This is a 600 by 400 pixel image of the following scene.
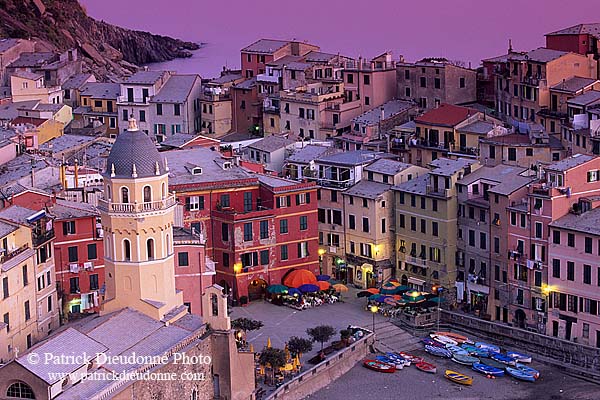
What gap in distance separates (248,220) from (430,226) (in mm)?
8280

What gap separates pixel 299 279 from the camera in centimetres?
7112

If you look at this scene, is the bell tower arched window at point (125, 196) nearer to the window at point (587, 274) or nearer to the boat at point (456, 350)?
the boat at point (456, 350)

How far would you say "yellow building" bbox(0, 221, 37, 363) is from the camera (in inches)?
2231

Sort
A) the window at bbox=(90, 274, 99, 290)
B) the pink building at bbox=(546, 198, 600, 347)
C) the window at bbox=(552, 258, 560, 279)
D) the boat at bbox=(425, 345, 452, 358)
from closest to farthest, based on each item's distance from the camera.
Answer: the pink building at bbox=(546, 198, 600, 347) < the boat at bbox=(425, 345, 452, 358) < the window at bbox=(552, 258, 560, 279) < the window at bbox=(90, 274, 99, 290)

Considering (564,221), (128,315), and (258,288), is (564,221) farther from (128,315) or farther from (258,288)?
(128,315)

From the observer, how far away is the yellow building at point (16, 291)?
56656 mm

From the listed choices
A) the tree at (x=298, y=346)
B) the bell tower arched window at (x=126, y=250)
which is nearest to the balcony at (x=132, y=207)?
the bell tower arched window at (x=126, y=250)

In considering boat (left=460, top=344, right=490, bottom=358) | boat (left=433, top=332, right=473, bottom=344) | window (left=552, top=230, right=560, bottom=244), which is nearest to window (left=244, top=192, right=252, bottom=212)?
boat (left=433, top=332, right=473, bottom=344)

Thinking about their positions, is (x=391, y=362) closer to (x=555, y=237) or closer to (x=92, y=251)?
(x=555, y=237)

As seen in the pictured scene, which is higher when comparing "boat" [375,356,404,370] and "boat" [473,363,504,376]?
"boat" [375,356,404,370]

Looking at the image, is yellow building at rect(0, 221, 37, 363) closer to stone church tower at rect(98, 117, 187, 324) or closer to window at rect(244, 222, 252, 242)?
stone church tower at rect(98, 117, 187, 324)

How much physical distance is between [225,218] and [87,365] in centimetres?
2267

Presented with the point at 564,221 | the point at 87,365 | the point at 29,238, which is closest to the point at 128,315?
the point at 87,365

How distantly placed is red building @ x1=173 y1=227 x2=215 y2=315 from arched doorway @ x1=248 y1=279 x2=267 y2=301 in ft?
31.4
